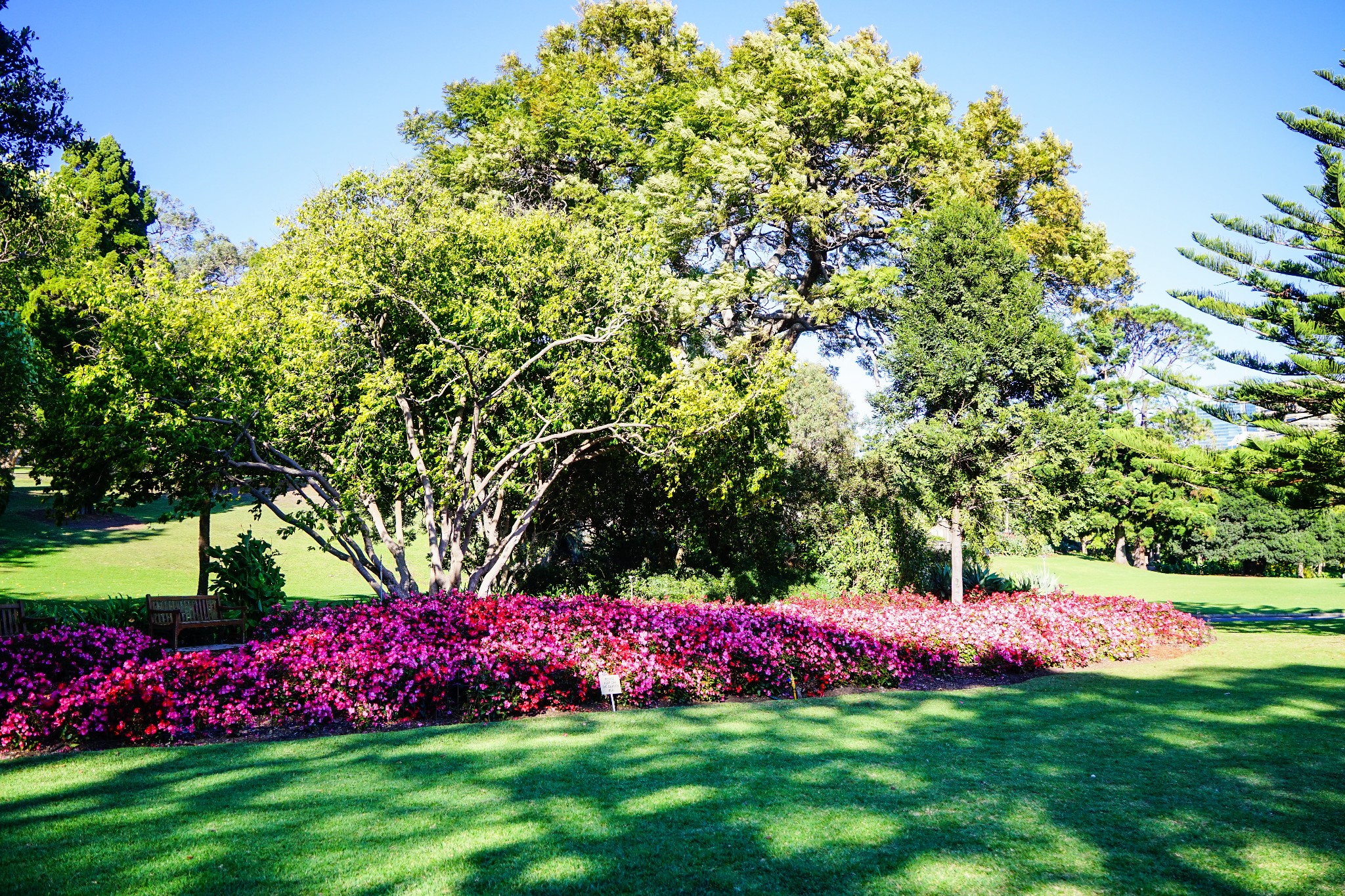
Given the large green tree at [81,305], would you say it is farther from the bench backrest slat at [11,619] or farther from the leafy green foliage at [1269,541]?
the leafy green foliage at [1269,541]

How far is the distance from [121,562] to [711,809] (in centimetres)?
2421

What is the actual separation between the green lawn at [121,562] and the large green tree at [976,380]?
1534 cm

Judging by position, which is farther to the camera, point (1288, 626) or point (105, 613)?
point (1288, 626)

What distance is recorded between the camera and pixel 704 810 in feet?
17.4

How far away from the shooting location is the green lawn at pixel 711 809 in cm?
429

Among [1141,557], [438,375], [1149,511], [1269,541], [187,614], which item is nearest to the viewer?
[187,614]

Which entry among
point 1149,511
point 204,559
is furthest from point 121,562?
point 1149,511

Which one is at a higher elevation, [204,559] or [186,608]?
[204,559]

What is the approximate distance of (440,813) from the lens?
520 cm

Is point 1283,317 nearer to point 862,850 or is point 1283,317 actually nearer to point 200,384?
point 862,850

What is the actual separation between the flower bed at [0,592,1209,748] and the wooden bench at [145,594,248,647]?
31.4 inches

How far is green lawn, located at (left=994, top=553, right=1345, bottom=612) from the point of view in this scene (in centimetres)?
2266

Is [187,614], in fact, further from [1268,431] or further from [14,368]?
[1268,431]

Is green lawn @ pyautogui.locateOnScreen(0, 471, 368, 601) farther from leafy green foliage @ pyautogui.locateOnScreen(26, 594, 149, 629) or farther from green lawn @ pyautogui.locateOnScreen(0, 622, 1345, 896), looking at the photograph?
green lawn @ pyautogui.locateOnScreen(0, 622, 1345, 896)
